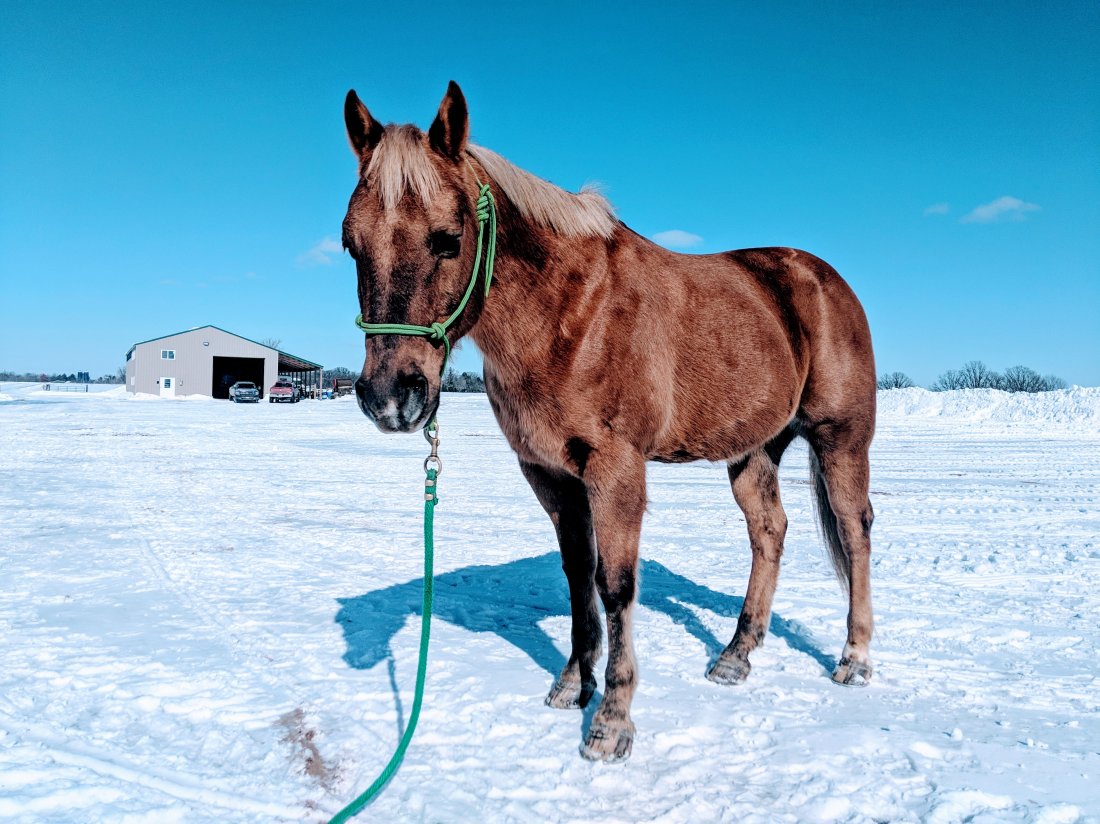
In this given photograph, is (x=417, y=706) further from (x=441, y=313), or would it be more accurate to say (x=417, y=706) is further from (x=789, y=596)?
(x=789, y=596)

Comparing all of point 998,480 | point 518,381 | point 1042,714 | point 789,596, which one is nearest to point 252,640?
point 518,381

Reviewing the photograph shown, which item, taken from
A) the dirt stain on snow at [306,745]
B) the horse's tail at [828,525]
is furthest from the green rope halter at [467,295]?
the horse's tail at [828,525]

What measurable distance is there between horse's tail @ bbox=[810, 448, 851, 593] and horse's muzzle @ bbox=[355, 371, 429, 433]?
2711mm

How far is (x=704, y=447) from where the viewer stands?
10.9ft

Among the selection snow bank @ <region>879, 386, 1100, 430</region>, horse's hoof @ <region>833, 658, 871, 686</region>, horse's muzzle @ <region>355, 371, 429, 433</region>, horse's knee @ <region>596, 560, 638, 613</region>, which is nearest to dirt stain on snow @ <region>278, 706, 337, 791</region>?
horse's knee @ <region>596, 560, 638, 613</region>

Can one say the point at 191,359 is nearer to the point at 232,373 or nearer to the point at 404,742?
the point at 232,373

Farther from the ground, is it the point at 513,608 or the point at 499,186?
the point at 499,186

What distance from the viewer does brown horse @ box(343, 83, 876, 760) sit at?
2.38m

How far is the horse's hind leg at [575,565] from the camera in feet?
10.5

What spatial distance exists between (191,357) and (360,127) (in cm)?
5681

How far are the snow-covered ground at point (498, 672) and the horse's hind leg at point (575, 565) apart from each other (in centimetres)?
18

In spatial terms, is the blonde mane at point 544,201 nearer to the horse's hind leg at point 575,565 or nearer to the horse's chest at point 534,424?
the horse's chest at point 534,424

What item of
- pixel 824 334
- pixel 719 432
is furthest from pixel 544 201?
pixel 824 334

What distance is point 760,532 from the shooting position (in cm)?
411
